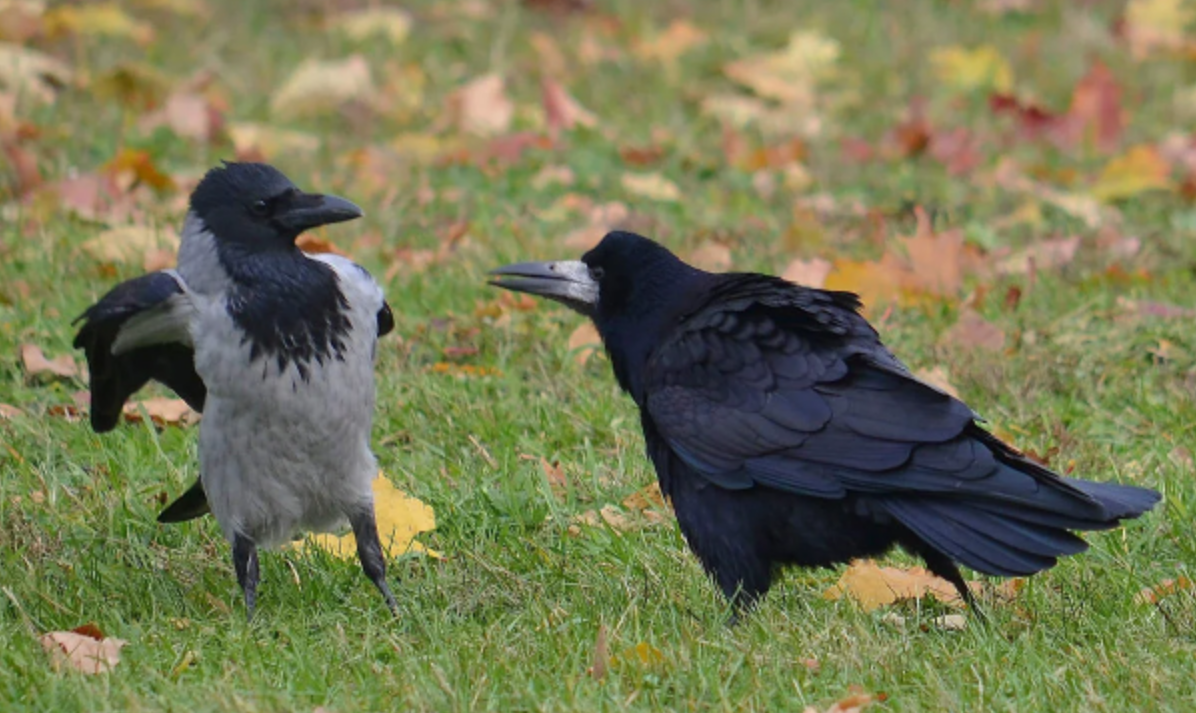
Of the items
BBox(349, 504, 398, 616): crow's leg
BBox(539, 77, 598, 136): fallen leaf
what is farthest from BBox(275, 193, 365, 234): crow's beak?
BBox(539, 77, 598, 136): fallen leaf

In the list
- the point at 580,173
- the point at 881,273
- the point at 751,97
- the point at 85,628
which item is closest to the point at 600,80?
the point at 751,97

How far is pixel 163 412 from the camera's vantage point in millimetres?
5777

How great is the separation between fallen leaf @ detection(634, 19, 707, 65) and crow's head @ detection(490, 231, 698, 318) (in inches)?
229

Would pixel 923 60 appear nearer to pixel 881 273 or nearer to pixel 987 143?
pixel 987 143

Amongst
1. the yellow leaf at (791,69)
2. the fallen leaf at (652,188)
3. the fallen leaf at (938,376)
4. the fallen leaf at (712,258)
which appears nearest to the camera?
the fallen leaf at (938,376)

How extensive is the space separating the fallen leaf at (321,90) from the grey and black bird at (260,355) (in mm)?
4768

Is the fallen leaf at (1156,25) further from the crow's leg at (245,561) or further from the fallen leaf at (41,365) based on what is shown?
the crow's leg at (245,561)

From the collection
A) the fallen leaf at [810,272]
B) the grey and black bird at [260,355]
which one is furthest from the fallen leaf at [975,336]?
the grey and black bird at [260,355]

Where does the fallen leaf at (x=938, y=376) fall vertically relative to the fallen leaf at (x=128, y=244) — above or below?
above

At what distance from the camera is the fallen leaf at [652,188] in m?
8.48

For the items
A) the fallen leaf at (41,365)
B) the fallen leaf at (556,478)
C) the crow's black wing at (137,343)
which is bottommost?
the fallen leaf at (41,365)

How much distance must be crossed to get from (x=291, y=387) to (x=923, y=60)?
7186 millimetres

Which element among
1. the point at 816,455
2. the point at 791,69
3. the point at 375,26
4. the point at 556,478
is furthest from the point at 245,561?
the point at 375,26

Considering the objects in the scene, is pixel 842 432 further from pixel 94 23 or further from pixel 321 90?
pixel 94 23
